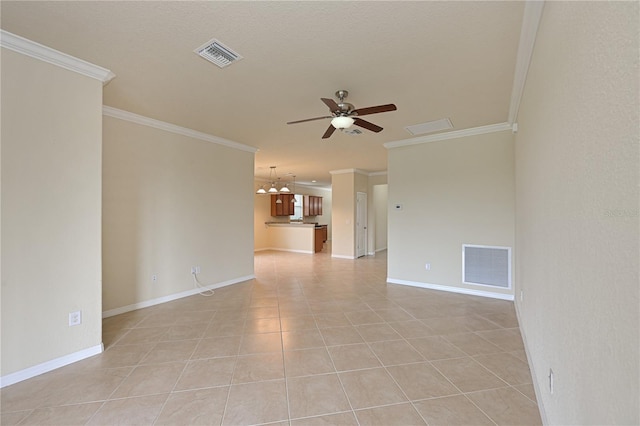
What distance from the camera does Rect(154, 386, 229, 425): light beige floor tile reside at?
1.71 metres

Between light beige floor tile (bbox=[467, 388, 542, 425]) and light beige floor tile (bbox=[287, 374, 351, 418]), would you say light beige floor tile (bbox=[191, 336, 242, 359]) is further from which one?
light beige floor tile (bbox=[467, 388, 542, 425])

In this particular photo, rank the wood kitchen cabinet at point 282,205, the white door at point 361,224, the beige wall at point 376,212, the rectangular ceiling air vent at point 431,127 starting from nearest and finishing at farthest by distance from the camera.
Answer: the rectangular ceiling air vent at point 431,127
the white door at point 361,224
the beige wall at point 376,212
the wood kitchen cabinet at point 282,205

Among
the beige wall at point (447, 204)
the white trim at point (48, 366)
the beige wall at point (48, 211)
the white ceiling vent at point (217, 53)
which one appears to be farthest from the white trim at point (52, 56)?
the beige wall at point (447, 204)

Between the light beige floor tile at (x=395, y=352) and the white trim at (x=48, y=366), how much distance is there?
2.65 metres

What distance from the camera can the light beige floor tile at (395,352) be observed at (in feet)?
7.89

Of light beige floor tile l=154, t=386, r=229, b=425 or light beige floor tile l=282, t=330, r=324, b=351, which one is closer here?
light beige floor tile l=154, t=386, r=229, b=425

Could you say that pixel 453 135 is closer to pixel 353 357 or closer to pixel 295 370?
pixel 353 357

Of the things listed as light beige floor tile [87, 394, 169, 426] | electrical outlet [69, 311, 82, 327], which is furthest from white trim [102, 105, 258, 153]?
light beige floor tile [87, 394, 169, 426]

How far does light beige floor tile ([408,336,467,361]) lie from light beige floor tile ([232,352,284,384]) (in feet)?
4.43

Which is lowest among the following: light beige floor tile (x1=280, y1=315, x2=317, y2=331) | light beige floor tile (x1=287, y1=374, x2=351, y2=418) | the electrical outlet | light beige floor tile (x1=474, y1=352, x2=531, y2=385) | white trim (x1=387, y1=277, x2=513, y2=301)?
light beige floor tile (x1=280, y1=315, x2=317, y2=331)

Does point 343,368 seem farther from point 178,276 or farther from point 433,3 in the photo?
point 178,276

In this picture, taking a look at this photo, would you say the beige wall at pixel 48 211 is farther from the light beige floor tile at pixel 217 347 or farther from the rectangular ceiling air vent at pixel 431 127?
the rectangular ceiling air vent at pixel 431 127

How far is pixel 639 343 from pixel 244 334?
118 inches

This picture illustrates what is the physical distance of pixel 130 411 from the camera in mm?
1794
